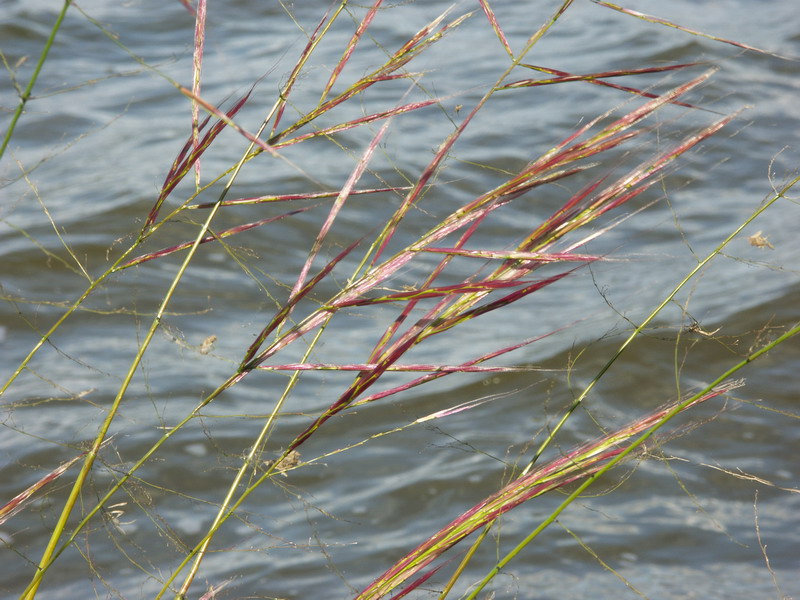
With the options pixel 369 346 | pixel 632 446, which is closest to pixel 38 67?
pixel 632 446

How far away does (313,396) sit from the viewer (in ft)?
10.3

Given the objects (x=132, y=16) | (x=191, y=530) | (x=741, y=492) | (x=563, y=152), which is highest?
(x=563, y=152)

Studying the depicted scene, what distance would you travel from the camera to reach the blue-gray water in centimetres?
226

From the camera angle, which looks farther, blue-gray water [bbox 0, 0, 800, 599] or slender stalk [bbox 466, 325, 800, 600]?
blue-gray water [bbox 0, 0, 800, 599]

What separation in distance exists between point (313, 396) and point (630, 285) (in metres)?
1.59

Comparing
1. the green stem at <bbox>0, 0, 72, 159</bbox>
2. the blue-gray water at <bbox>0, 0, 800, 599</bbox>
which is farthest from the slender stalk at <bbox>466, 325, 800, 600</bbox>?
the green stem at <bbox>0, 0, 72, 159</bbox>

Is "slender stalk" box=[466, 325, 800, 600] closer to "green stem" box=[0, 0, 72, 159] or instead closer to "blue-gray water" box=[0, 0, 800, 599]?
"blue-gray water" box=[0, 0, 800, 599]

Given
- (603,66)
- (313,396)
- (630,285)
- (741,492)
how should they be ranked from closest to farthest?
(741,492) < (313,396) < (630,285) < (603,66)

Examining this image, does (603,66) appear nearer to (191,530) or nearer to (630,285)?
(630,285)

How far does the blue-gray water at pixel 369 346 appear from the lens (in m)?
2.26

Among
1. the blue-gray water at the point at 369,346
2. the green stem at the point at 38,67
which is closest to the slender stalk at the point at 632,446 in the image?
the blue-gray water at the point at 369,346

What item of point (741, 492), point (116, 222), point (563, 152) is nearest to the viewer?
point (563, 152)

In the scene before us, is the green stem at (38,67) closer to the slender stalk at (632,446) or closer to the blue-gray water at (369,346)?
the blue-gray water at (369,346)

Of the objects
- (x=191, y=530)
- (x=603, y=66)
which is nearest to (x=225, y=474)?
(x=191, y=530)
